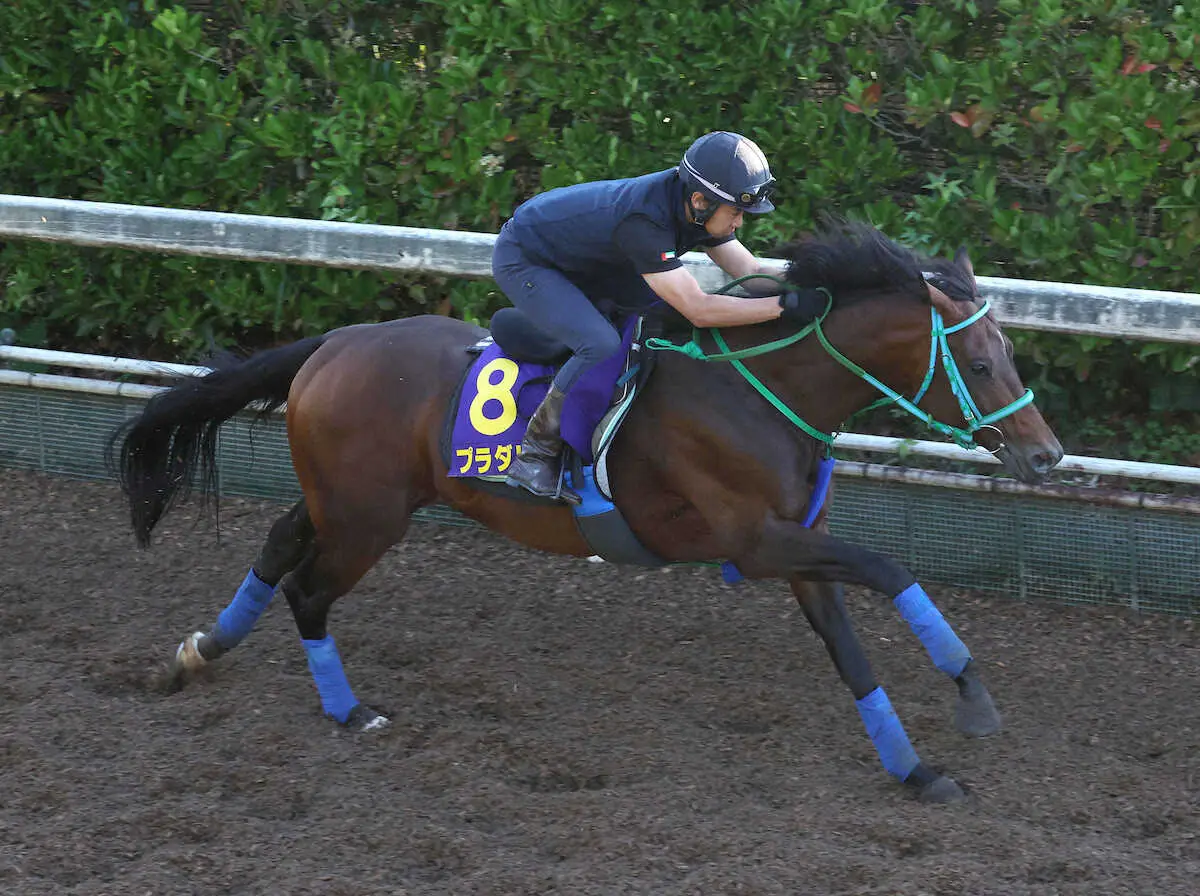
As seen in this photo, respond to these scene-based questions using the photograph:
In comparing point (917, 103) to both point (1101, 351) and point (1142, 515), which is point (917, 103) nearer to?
point (1101, 351)

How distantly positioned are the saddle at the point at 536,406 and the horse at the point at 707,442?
6cm

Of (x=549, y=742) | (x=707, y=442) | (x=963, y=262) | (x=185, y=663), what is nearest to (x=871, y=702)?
(x=707, y=442)

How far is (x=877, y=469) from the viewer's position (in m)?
6.48

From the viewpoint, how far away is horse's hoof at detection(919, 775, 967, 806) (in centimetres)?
474

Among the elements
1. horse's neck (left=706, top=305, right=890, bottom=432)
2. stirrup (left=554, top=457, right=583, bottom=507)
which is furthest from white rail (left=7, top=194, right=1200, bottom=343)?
stirrup (left=554, top=457, right=583, bottom=507)

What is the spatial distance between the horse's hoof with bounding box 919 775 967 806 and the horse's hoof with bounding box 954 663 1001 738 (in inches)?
8.7

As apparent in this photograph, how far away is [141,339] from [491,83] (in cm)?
261

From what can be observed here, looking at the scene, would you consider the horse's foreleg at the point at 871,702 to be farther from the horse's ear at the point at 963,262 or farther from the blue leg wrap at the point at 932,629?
the horse's ear at the point at 963,262

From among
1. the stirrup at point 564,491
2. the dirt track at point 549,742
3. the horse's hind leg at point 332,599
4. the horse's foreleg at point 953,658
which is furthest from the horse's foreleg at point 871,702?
the horse's hind leg at point 332,599

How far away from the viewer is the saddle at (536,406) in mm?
4949

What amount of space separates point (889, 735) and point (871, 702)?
4.7 inches

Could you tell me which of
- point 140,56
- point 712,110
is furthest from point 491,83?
point 140,56

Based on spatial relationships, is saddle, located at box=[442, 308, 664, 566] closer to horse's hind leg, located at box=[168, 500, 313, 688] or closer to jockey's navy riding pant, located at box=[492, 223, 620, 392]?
jockey's navy riding pant, located at box=[492, 223, 620, 392]

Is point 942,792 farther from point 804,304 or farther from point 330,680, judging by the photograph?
point 330,680
